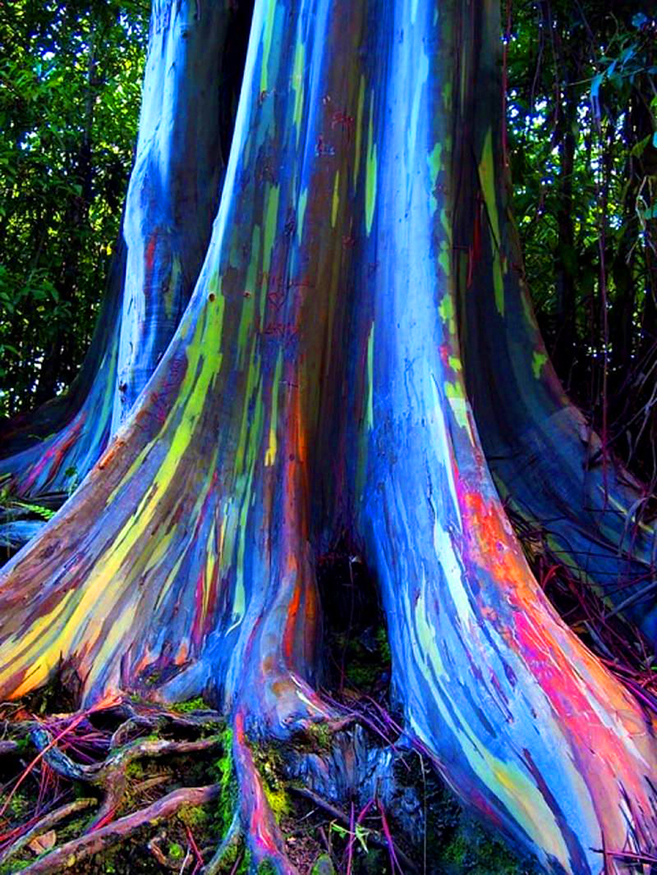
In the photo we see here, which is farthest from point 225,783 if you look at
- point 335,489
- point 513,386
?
point 513,386

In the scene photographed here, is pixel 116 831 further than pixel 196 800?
No

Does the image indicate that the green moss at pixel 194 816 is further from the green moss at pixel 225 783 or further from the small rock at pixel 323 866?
the small rock at pixel 323 866

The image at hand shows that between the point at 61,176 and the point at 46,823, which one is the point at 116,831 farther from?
the point at 61,176

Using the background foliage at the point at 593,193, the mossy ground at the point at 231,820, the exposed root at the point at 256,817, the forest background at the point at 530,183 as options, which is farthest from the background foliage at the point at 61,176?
the exposed root at the point at 256,817

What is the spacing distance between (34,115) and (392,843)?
468 centimetres

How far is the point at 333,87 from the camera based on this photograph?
301 cm

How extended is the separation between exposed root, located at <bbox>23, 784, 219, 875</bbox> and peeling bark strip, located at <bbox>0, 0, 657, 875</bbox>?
13cm

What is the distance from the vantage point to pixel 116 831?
59.7 inches

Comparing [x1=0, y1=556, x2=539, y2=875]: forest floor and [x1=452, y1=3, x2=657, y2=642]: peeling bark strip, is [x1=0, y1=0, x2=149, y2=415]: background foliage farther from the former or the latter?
[x1=0, y1=556, x2=539, y2=875]: forest floor

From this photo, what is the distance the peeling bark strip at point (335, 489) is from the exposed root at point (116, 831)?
129 mm

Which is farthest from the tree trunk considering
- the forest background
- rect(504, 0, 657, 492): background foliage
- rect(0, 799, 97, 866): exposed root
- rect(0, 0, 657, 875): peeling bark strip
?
rect(0, 799, 97, 866): exposed root

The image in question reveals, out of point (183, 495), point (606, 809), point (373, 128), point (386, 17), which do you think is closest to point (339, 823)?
point (606, 809)

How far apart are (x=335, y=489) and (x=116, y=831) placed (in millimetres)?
1479

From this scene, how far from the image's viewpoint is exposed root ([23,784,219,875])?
1.42 meters
